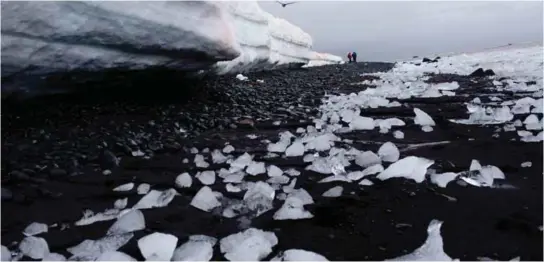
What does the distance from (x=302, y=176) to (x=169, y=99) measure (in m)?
3.46

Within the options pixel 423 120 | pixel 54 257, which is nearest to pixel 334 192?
pixel 54 257

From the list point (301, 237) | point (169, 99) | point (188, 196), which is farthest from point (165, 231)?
point (169, 99)

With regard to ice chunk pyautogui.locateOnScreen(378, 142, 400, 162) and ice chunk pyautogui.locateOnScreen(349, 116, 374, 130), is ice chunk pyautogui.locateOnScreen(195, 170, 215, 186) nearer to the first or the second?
ice chunk pyautogui.locateOnScreen(378, 142, 400, 162)

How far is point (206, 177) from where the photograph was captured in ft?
8.93

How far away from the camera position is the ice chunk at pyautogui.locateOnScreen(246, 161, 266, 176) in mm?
2842

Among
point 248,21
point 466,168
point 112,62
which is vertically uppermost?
point 248,21

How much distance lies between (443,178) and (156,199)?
5.75 ft

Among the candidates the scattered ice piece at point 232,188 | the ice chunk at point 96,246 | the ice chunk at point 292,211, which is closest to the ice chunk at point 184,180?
the scattered ice piece at point 232,188

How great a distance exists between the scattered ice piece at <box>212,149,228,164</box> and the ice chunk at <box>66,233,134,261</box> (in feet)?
4.00

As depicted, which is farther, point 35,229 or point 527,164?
point 527,164

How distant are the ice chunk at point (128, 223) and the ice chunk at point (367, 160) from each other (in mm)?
1536

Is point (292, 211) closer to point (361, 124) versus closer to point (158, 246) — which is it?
point (158, 246)

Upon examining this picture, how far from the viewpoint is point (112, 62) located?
476 centimetres

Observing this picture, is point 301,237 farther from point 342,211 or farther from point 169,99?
point 169,99
